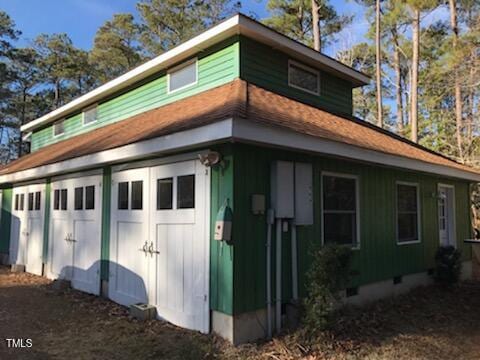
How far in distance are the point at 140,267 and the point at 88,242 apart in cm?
194

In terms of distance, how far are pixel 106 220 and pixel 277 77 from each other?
13.2 feet

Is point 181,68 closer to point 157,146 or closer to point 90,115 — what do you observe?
point 157,146

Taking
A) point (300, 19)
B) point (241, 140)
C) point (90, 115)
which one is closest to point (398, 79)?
point (300, 19)

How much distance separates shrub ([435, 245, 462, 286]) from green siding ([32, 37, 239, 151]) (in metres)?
5.48

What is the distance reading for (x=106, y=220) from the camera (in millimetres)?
6898

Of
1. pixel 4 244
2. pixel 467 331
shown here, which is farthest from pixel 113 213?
pixel 4 244

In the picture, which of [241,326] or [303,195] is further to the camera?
[303,195]

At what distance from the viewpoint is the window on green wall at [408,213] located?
299 inches

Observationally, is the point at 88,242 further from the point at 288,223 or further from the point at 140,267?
the point at 288,223

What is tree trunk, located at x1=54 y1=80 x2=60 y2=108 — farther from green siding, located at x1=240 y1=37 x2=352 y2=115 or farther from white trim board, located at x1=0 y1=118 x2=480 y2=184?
green siding, located at x1=240 y1=37 x2=352 y2=115

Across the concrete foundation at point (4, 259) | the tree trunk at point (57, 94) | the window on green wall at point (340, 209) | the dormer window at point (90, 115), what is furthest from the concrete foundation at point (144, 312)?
the tree trunk at point (57, 94)

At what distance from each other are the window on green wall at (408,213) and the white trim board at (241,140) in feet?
1.86

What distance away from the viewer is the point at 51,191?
29.0 ft

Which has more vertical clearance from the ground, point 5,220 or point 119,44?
point 119,44
